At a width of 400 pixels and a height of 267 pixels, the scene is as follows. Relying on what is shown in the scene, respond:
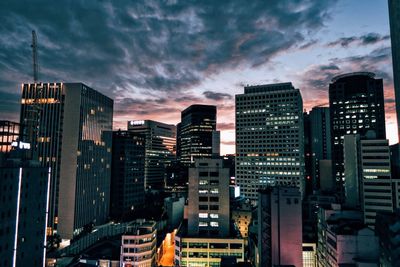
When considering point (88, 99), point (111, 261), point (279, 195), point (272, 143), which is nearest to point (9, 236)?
point (111, 261)

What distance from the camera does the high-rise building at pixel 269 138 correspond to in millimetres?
170375

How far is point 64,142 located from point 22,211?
174ft

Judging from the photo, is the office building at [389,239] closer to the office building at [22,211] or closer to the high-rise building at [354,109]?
the office building at [22,211]

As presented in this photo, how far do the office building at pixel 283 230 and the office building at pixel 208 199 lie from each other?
63.9 feet

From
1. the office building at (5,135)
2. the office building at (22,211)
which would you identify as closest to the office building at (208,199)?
the office building at (22,211)

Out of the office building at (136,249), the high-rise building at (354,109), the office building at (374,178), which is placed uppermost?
the high-rise building at (354,109)

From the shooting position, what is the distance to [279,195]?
224 feet

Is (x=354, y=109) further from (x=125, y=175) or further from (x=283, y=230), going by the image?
(x=125, y=175)

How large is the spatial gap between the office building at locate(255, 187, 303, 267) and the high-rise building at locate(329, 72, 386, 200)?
130 metres

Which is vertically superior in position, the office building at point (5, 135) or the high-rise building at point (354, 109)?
the high-rise building at point (354, 109)

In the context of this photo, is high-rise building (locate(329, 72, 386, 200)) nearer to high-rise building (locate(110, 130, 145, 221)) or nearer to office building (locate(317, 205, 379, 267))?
office building (locate(317, 205, 379, 267))

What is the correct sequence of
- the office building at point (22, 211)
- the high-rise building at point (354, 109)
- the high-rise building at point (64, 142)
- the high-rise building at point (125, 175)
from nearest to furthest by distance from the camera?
the office building at point (22, 211), the high-rise building at point (64, 142), the high-rise building at point (125, 175), the high-rise building at point (354, 109)

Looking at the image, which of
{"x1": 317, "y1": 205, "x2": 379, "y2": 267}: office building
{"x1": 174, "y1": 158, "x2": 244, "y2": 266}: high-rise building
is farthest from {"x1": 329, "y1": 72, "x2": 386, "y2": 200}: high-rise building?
{"x1": 174, "y1": 158, "x2": 244, "y2": 266}: high-rise building

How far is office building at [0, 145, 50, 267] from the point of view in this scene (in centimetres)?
5338
